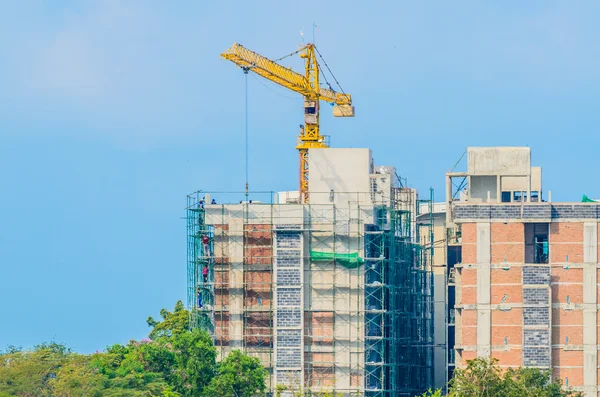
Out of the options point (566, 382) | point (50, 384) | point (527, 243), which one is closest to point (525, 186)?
point (527, 243)

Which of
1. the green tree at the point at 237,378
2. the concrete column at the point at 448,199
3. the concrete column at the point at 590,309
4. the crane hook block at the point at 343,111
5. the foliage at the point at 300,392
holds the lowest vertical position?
the foliage at the point at 300,392

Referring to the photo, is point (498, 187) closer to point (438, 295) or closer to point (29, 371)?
point (438, 295)

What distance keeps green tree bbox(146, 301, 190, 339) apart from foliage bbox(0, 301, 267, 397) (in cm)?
2238

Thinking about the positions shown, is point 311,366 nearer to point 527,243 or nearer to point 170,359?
point 170,359

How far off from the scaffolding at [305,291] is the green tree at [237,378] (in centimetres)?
511

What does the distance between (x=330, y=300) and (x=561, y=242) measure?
18.0 metres

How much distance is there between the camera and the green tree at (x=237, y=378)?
370ft

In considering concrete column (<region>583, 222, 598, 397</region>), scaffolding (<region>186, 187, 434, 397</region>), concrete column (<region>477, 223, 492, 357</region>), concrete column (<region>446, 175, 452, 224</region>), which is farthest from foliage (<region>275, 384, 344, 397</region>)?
concrete column (<region>583, 222, 598, 397</region>)

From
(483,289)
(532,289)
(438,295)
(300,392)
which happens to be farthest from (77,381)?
(438,295)

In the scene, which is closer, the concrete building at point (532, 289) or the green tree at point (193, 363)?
the green tree at point (193, 363)

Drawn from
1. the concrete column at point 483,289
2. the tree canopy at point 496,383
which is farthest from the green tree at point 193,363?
the concrete column at point 483,289

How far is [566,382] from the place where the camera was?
118 m

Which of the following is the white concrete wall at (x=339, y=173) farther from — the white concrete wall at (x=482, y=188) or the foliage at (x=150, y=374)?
the foliage at (x=150, y=374)

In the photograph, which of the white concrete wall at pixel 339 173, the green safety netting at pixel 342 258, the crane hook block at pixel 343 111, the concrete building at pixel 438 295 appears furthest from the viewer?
the crane hook block at pixel 343 111
